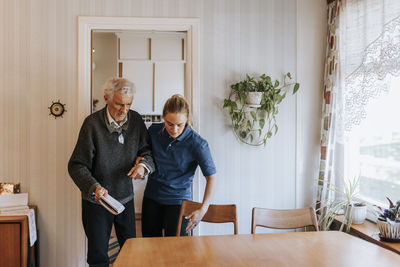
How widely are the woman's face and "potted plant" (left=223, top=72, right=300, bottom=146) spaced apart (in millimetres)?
723

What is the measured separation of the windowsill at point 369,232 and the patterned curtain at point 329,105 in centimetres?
31

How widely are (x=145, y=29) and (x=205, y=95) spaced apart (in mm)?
756

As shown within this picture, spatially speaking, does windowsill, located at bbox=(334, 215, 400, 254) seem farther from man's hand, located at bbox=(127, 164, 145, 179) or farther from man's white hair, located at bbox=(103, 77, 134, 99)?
man's white hair, located at bbox=(103, 77, 134, 99)

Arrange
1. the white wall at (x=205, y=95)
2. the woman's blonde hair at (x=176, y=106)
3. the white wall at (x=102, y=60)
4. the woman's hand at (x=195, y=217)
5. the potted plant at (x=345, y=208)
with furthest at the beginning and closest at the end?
the white wall at (x=102, y=60), the white wall at (x=205, y=95), the potted plant at (x=345, y=208), the woman's blonde hair at (x=176, y=106), the woman's hand at (x=195, y=217)

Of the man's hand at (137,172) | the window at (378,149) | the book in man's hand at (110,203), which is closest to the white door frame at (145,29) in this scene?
the man's hand at (137,172)

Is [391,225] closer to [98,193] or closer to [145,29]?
[98,193]

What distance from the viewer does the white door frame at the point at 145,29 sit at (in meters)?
2.75

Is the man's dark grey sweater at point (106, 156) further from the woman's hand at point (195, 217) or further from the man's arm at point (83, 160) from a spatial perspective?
the woman's hand at point (195, 217)

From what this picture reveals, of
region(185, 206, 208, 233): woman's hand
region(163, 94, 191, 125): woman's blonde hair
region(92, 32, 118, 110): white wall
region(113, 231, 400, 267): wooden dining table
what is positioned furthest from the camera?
region(92, 32, 118, 110): white wall

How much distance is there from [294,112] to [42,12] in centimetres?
232

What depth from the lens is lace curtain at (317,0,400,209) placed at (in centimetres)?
219

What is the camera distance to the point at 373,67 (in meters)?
2.29

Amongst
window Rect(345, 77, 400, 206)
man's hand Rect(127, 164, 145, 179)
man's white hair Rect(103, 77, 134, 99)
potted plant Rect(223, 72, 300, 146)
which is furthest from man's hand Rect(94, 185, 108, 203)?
window Rect(345, 77, 400, 206)

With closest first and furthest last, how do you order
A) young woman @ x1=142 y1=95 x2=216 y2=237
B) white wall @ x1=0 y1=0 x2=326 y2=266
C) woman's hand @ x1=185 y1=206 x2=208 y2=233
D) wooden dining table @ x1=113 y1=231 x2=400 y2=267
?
wooden dining table @ x1=113 y1=231 x2=400 y2=267
woman's hand @ x1=185 y1=206 x2=208 y2=233
young woman @ x1=142 y1=95 x2=216 y2=237
white wall @ x1=0 y1=0 x2=326 y2=266
